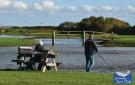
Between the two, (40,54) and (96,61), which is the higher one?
(40,54)

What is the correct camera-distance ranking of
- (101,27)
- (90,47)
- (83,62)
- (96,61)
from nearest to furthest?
(90,47), (83,62), (96,61), (101,27)

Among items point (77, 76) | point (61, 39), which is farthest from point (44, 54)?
point (61, 39)

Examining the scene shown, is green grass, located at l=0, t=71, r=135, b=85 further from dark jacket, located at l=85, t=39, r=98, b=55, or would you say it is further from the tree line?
the tree line

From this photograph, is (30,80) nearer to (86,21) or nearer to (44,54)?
(44,54)

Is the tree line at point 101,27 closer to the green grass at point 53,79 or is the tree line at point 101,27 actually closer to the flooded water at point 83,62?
the flooded water at point 83,62

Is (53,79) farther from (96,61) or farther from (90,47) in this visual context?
(96,61)

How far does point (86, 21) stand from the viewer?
5792 inches

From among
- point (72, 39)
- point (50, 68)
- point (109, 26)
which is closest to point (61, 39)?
point (72, 39)

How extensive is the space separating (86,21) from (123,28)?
36.9ft

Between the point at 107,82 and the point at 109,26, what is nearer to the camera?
the point at 107,82

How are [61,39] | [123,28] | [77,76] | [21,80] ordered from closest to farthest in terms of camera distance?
[21,80], [77,76], [61,39], [123,28]

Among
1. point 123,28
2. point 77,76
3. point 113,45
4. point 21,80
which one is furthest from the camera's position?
point 123,28

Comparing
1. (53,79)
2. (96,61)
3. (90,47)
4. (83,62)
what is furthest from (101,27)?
(53,79)

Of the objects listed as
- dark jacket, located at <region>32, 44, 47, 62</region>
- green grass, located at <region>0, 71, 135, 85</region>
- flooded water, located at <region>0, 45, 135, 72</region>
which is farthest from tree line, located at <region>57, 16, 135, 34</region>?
green grass, located at <region>0, 71, 135, 85</region>
